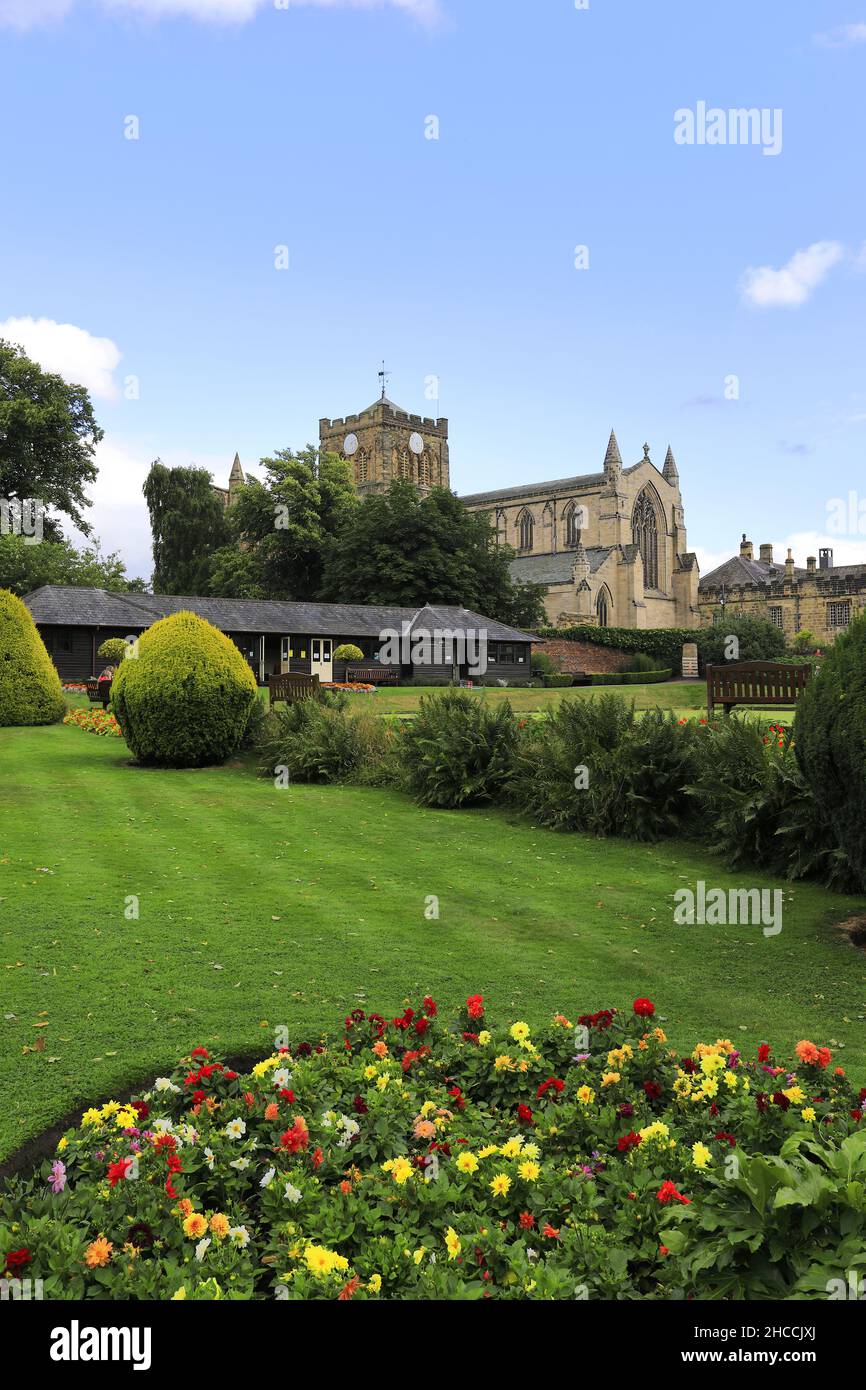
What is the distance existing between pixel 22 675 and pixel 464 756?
1460 centimetres

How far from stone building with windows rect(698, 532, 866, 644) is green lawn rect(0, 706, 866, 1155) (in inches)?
2261

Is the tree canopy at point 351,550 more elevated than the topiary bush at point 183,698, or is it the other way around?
the tree canopy at point 351,550

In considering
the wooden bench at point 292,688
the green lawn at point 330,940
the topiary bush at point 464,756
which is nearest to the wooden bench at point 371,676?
the wooden bench at point 292,688

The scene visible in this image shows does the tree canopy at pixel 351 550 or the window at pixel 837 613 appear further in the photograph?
the window at pixel 837 613

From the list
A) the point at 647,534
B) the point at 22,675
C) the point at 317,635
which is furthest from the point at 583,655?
the point at 22,675

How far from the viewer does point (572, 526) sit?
8569 centimetres

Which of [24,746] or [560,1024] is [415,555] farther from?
[560,1024]

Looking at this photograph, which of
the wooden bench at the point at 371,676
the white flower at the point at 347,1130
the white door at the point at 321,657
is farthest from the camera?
the white door at the point at 321,657

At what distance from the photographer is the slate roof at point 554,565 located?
76812 millimetres

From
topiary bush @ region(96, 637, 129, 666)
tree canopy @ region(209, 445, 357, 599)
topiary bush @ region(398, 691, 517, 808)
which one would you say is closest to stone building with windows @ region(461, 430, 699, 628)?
tree canopy @ region(209, 445, 357, 599)

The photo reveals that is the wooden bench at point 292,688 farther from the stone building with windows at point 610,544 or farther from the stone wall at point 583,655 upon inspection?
the stone building with windows at point 610,544

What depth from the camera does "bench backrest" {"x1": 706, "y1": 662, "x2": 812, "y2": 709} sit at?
15.2 meters

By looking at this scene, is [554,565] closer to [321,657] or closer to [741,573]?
[741,573]

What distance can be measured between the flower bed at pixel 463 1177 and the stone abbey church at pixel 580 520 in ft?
217
